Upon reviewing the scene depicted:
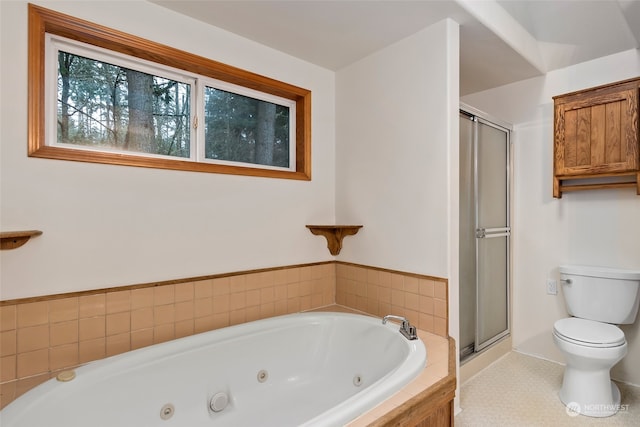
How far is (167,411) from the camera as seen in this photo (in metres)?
1.47

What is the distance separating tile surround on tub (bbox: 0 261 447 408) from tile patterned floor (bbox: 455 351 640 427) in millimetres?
551

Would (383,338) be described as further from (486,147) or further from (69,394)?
(486,147)

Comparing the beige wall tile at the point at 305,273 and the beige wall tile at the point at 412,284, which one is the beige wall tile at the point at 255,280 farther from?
the beige wall tile at the point at 412,284

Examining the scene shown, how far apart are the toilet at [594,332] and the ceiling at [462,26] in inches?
58.9

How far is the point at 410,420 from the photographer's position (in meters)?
1.14

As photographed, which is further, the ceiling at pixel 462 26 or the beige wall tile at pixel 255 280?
the beige wall tile at pixel 255 280

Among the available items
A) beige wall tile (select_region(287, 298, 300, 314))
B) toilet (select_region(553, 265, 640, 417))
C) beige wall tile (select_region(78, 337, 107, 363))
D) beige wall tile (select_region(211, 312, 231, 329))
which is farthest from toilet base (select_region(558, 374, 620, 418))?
beige wall tile (select_region(78, 337, 107, 363))

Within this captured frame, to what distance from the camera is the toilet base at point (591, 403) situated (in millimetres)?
1821

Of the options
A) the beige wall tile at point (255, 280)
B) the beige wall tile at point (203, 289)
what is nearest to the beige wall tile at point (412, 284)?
the beige wall tile at point (255, 280)

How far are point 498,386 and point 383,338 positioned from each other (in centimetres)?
99

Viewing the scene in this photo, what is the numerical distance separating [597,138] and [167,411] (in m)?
2.95

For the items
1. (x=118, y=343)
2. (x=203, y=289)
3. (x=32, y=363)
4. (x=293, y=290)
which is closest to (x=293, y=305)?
(x=293, y=290)

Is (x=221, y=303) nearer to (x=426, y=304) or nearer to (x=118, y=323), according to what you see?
(x=118, y=323)

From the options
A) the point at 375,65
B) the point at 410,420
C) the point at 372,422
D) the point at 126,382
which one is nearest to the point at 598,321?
the point at 410,420
